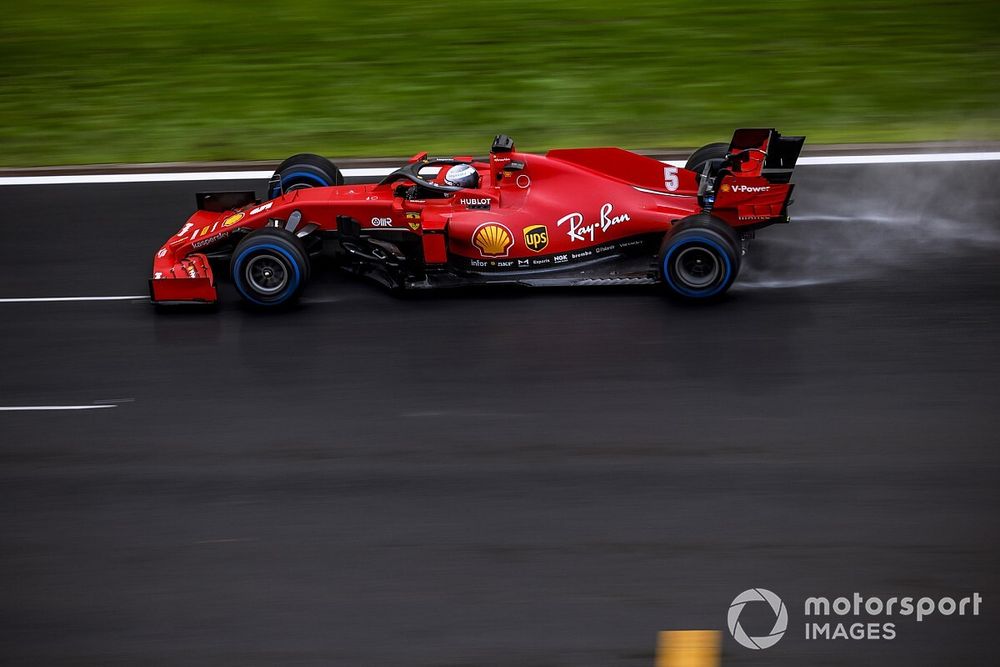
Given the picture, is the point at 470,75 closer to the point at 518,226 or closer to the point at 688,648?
the point at 518,226

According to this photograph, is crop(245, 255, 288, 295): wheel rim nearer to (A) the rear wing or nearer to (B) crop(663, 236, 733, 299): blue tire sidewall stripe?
A: (B) crop(663, 236, 733, 299): blue tire sidewall stripe

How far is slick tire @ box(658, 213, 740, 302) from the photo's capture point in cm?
869

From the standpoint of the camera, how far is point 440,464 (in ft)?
23.5

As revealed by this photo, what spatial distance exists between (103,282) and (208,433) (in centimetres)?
312

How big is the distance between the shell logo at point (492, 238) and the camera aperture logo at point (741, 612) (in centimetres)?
393

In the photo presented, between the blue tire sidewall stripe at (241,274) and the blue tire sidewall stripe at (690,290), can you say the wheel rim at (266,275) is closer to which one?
the blue tire sidewall stripe at (241,274)

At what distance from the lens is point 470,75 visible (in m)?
15.4

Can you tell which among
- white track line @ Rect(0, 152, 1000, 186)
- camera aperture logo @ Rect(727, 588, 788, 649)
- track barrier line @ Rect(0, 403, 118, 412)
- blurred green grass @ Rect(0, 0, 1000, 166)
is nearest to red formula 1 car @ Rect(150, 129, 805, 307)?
track barrier line @ Rect(0, 403, 118, 412)

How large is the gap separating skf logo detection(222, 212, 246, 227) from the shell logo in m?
2.12

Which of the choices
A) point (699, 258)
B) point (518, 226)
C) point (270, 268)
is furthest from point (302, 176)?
point (699, 258)

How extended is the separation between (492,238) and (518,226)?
232 millimetres

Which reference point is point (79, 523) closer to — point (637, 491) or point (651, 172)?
point (637, 491)
